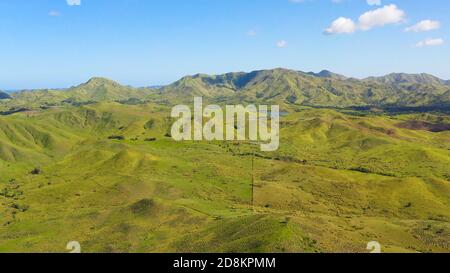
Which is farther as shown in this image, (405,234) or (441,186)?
(441,186)

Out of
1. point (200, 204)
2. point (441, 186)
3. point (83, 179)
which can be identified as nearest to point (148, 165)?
point (83, 179)

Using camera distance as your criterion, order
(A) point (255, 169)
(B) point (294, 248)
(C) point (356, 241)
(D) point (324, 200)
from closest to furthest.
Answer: (B) point (294, 248) < (C) point (356, 241) < (D) point (324, 200) < (A) point (255, 169)

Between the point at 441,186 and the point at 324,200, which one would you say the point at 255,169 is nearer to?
the point at 324,200

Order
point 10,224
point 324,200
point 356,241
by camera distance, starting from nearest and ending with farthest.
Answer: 1. point 356,241
2. point 10,224
3. point 324,200

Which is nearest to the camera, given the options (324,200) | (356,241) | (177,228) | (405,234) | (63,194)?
(356,241)

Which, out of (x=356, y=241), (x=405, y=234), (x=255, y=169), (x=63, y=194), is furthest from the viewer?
(x=255, y=169)

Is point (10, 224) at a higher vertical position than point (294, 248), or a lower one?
lower

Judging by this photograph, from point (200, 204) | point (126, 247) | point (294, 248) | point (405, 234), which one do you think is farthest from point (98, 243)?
point (405, 234)
